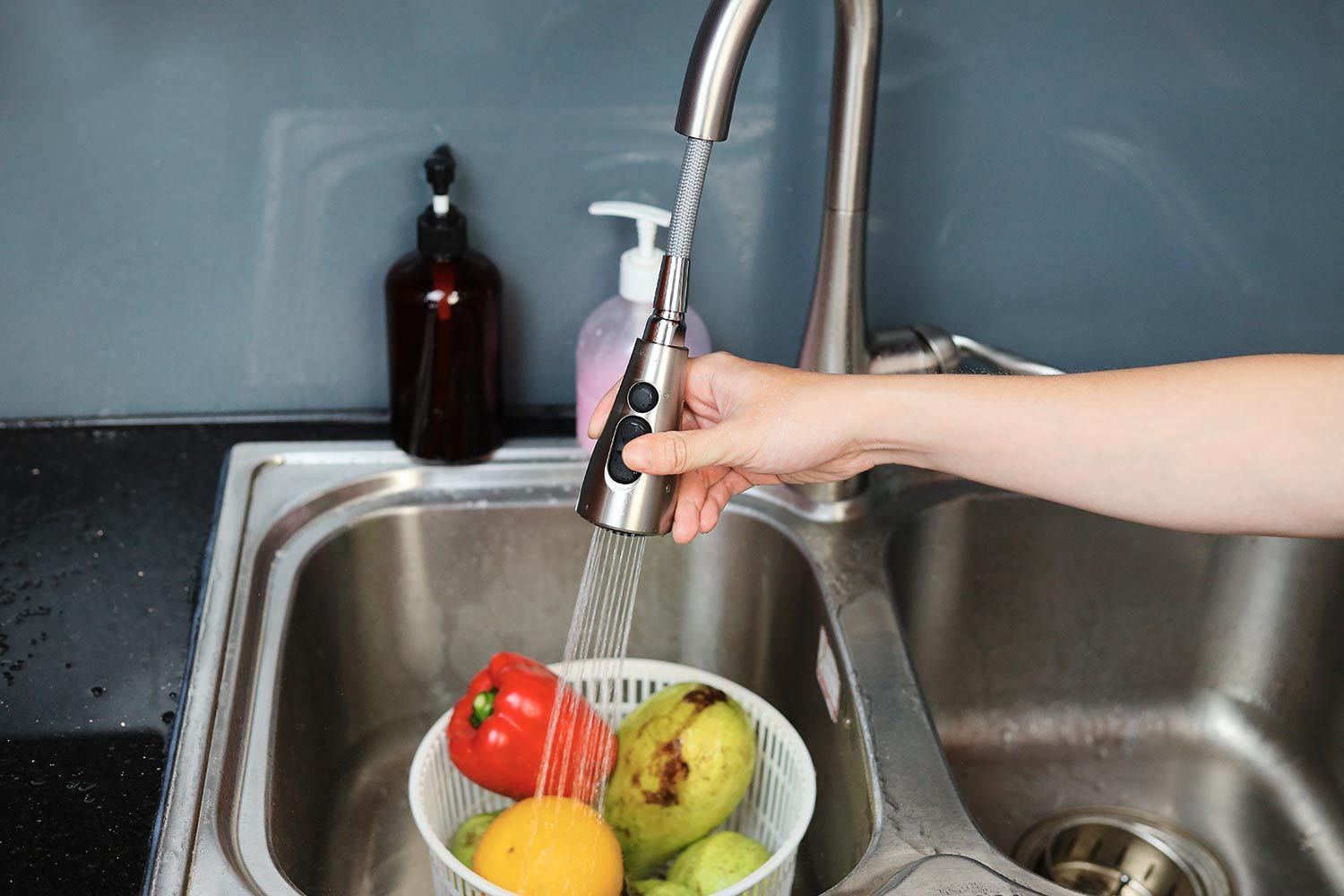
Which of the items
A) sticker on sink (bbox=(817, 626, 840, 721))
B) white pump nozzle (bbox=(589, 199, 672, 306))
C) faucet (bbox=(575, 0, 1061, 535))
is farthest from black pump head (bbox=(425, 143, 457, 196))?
sticker on sink (bbox=(817, 626, 840, 721))

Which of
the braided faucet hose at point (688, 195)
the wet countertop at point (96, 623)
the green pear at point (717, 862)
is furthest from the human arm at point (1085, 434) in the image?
the wet countertop at point (96, 623)

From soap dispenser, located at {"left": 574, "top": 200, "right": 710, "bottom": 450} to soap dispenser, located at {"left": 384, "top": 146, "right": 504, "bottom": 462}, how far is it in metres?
0.07

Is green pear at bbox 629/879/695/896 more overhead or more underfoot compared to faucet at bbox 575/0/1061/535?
more underfoot

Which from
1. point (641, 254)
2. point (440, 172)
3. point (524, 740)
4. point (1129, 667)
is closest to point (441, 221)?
point (440, 172)

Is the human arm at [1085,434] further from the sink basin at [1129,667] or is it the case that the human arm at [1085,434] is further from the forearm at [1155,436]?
the sink basin at [1129,667]

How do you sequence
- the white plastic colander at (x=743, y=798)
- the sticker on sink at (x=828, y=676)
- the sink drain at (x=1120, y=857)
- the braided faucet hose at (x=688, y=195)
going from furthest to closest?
1. the sink drain at (x=1120, y=857)
2. the sticker on sink at (x=828, y=676)
3. the white plastic colander at (x=743, y=798)
4. the braided faucet hose at (x=688, y=195)

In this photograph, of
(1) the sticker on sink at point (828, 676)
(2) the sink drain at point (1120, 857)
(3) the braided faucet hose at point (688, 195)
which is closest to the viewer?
(3) the braided faucet hose at point (688, 195)

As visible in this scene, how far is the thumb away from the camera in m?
0.71

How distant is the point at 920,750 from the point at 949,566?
30 cm

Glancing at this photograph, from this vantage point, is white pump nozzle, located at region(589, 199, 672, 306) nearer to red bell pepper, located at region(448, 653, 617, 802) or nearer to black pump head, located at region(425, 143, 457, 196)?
black pump head, located at region(425, 143, 457, 196)

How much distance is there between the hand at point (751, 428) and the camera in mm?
806

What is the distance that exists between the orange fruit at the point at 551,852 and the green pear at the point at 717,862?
Answer: 0.06 m

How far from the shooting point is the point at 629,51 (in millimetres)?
1017

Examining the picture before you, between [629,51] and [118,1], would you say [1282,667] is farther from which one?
[118,1]
